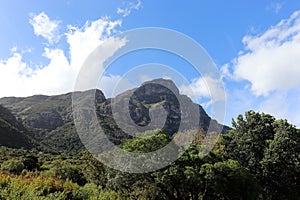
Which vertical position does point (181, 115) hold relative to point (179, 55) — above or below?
below

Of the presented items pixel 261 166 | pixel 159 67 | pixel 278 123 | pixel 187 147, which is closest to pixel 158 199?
pixel 187 147

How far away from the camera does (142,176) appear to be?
14.8m

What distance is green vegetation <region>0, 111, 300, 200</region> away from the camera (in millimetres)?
10680

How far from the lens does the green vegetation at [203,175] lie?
10.7m

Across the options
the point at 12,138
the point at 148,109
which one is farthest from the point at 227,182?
the point at 12,138

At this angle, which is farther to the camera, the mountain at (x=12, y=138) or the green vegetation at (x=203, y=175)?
the mountain at (x=12, y=138)

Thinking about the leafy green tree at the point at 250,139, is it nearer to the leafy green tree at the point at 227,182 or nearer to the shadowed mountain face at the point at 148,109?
the leafy green tree at the point at 227,182

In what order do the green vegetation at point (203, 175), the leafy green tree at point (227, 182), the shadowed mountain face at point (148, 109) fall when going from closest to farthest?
1. the green vegetation at point (203, 175)
2. the shadowed mountain face at point (148, 109)
3. the leafy green tree at point (227, 182)

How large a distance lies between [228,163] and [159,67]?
8.48 m

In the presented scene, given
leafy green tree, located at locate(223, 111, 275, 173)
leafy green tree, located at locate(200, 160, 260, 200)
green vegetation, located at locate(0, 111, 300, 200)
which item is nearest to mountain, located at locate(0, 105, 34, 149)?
green vegetation, located at locate(0, 111, 300, 200)

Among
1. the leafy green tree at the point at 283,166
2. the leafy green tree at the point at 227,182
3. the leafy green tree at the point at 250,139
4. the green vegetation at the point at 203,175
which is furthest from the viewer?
the leafy green tree at the point at 250,139

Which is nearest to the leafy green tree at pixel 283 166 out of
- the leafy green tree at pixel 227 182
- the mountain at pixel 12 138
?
the leafy green tree at pixel 227 182

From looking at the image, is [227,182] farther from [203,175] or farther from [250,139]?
[250,139]

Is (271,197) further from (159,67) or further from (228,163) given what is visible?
(159,67)
